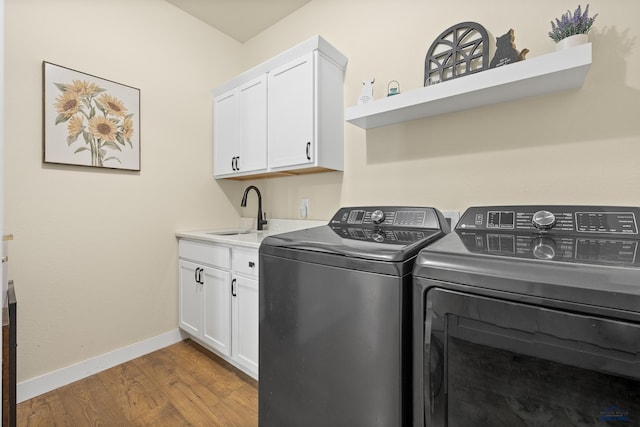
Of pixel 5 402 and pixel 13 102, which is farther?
pixel 13 102

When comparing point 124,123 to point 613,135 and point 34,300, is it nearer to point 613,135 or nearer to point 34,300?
point 34,300

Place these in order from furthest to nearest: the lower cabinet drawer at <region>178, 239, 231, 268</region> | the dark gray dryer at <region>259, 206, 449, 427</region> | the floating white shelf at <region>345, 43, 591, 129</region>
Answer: the lower cabinet drawer at <region>178, 239, 231, 268</region>
the floating white shelf at <region>345, 43, 591, 129</region>
the dark gray dryer at <region>259, 206, 449, 427</region>

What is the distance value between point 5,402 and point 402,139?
2.13 m

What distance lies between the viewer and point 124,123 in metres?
2.05

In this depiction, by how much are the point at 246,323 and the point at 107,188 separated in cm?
138

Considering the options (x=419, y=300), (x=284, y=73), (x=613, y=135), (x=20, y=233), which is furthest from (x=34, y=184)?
(x=613, y=135)

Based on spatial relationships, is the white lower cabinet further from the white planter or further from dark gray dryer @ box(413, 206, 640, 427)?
the white planter

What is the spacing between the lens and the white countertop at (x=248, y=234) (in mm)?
1799

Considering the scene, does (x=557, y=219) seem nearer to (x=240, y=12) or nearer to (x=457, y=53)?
(x=457, y=53)

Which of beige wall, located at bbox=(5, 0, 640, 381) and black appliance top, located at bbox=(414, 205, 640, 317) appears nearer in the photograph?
black appliance top, located at bbox=(414, 205, 640, 317)

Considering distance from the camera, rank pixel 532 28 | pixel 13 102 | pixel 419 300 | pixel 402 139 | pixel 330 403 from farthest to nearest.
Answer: pixel 402 139 < pixel 13 102 < pixel 532 28 < pixel 330 403 < pixel 419 300

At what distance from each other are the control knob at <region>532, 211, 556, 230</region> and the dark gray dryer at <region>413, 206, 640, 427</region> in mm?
144

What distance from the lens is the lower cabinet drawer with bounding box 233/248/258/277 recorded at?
170 centimetres

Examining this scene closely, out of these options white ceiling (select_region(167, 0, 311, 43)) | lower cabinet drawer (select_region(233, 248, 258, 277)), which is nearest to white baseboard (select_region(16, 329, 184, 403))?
lower cabinet drawer (select_region(233, 248, 258, 277))
